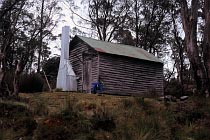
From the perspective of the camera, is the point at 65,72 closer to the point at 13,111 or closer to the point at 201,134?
the point at 13,111

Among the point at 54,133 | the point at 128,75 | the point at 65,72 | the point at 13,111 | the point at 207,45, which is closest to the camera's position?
the point at 54,133

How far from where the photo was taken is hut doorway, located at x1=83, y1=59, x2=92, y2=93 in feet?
81.1

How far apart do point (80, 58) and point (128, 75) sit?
4122 mm

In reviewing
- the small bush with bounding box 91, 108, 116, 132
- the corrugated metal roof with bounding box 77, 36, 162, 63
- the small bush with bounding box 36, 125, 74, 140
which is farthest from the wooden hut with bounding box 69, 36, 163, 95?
the small bush with bounding box 36, 125, 74, 140

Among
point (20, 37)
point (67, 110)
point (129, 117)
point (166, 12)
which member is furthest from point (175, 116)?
point (166, 12)

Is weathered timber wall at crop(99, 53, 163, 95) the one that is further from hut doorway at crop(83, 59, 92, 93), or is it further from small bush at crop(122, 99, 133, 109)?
small bush at crop(122, 99, 133, 109)

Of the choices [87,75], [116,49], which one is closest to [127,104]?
[87,75]

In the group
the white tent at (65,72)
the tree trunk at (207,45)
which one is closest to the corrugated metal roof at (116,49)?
the white tent at (65,72)

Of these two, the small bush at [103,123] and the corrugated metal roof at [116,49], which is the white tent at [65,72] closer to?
the corrugated metal roof at [116,49]

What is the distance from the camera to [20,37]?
3011cm

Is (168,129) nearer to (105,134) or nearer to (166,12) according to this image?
(105,134)

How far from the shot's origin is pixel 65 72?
26.0 m

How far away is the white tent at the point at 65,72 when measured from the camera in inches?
1006

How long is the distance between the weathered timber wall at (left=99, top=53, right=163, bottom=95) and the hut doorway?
4.12 feet
